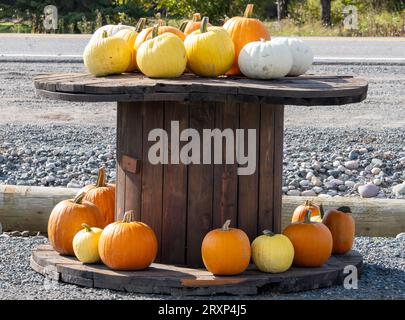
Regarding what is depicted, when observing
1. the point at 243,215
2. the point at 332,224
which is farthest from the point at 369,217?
the point at 243,215

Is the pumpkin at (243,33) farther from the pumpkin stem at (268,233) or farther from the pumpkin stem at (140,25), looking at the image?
the pumpkin stem at (268,233)

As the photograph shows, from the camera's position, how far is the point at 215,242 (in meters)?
5.39

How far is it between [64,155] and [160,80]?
14.9 ft

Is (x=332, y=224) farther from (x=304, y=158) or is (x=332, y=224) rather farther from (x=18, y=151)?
(x=18, y=151)

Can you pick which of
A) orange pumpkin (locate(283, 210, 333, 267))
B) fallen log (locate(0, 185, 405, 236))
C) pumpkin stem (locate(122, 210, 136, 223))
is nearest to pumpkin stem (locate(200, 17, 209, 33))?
pumpkin stem (locate(122, 210, 136, 223))

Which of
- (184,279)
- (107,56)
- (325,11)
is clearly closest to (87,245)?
(184,279)

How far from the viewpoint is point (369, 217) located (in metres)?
6.94

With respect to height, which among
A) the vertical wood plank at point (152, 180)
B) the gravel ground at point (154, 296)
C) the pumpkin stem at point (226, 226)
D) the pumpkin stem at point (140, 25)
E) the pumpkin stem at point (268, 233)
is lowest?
Result: the gravel ground at point (154, 296)

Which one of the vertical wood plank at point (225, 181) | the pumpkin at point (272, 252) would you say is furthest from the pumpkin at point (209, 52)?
the pumpkin at point (272, 252)

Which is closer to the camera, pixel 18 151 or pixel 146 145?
pixel 146 145

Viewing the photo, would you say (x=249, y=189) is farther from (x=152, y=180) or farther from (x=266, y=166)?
(x=152, y=180)

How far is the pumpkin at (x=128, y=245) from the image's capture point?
5430 mm

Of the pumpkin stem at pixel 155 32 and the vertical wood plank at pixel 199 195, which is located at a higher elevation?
the pumpkin stem at pixel 155 32

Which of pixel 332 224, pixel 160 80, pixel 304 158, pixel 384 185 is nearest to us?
pixel 160 80
